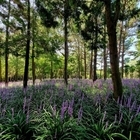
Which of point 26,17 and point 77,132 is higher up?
point 26,17

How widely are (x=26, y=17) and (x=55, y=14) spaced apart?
273cm

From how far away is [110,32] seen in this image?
8.18m

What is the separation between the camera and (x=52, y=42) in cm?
1576

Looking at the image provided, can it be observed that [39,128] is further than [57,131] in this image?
Yes

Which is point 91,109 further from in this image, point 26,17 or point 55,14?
point 55,14

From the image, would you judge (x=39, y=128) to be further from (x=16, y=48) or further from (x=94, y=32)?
(x=94, y=32)

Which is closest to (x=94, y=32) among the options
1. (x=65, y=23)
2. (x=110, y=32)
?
(x=65, y=23)

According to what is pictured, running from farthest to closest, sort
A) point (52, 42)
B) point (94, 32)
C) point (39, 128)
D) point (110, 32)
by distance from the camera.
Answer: point (94, 32), point (52, 42), point (110, 32), point (39, 128)

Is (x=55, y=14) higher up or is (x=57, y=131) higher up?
(x=55, y=14)

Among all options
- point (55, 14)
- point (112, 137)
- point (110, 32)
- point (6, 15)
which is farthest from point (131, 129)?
point (6, 15)

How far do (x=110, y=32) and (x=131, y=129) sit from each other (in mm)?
4184

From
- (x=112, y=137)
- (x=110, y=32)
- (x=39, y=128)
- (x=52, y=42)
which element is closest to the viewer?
(x=112, y=137)

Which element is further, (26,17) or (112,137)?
(26,17)

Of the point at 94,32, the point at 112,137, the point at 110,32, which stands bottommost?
the point at 112,137
